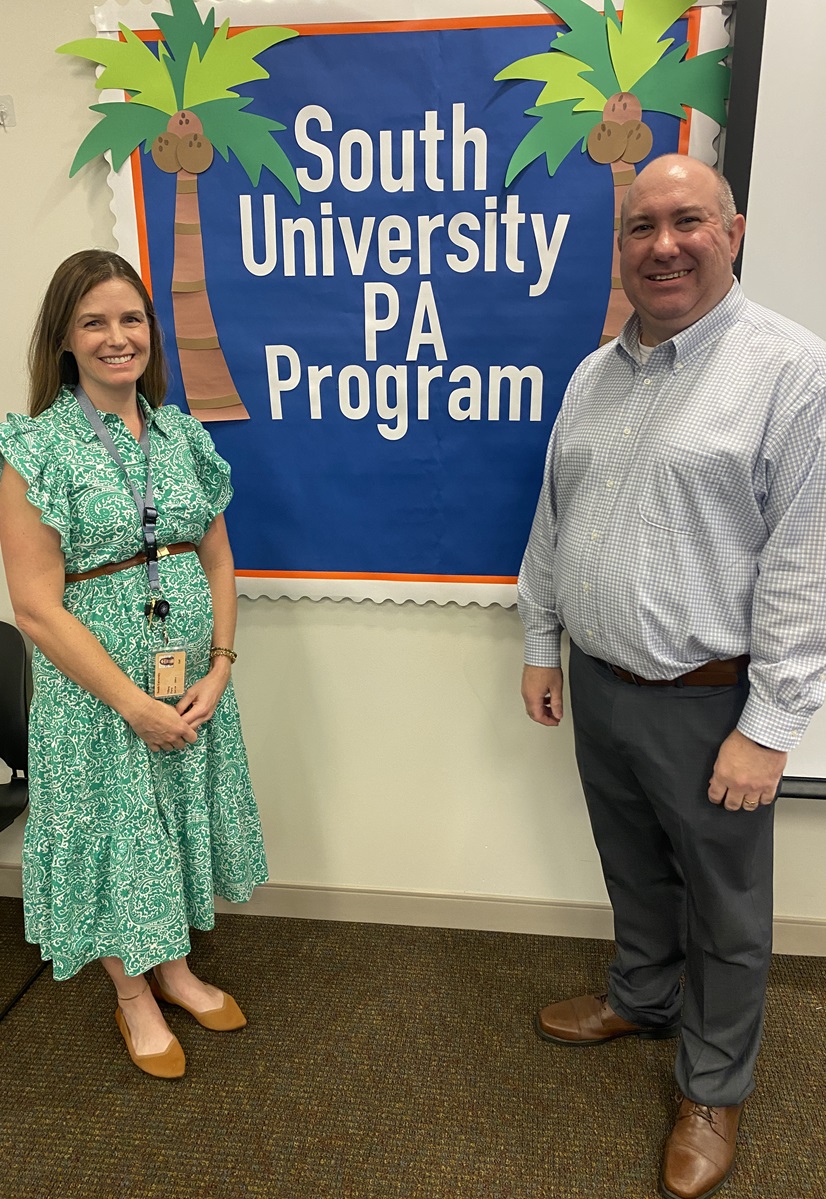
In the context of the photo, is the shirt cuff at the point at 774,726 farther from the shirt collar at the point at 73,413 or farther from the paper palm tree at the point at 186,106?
the paper palm tree at the point at 186,106

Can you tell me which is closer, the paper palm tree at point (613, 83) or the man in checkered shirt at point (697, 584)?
the man in checkered shirt at point (697, 584)

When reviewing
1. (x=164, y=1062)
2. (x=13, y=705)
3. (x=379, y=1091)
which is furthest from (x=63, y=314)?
(x=379, y=1091)

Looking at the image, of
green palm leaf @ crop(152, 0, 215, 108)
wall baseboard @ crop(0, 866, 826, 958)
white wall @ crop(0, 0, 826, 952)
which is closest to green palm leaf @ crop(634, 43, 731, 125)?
green palm leaf @ crop(152, 0, 215, 108)

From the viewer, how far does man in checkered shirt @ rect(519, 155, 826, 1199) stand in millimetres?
1323

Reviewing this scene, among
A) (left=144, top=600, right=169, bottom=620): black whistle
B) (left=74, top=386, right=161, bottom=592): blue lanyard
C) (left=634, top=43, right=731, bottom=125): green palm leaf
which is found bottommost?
(left=144, top=600, right=169, bottom=620): black whistle

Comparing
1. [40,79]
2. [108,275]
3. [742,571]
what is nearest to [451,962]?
[742,571]

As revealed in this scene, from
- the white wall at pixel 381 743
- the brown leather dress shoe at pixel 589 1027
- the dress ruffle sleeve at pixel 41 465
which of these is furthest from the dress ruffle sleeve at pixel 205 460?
the brown leather dress shoe at pixel 589 1027

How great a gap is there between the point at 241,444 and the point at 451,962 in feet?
4.59

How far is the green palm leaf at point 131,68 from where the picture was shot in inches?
69.9

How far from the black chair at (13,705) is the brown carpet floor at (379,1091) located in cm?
47

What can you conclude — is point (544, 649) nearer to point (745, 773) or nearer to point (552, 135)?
point (745, 773)

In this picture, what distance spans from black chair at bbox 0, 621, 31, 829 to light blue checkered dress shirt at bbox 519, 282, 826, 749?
138 cm

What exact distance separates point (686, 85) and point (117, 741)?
1696 mm

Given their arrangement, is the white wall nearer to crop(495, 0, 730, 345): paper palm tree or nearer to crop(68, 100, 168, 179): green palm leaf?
crop(68, 100, 168, 179): green palm leaf
